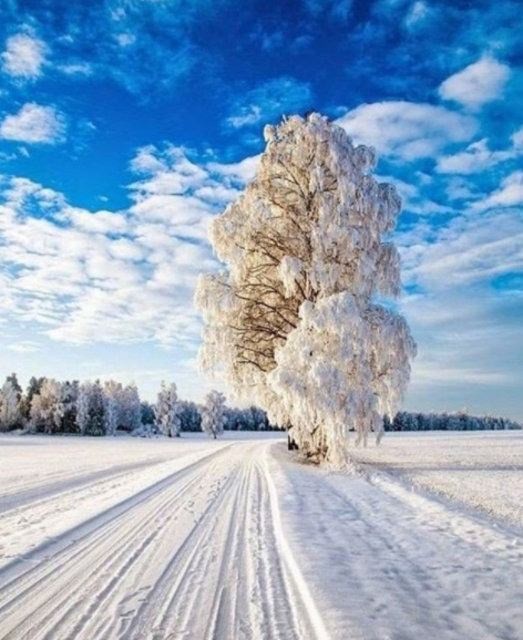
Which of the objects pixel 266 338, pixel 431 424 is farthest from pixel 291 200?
pixel 431 424

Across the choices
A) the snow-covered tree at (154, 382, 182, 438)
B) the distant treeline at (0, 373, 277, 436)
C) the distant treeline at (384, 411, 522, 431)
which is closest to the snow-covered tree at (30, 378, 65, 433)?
the distant treeline at (0, 373, 277, 436)

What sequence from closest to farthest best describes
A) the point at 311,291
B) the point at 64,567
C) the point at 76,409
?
the point at 64,567
the point at 311,291
the point at 76,409

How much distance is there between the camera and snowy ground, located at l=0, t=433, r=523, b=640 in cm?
407

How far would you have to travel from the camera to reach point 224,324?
19516 mm

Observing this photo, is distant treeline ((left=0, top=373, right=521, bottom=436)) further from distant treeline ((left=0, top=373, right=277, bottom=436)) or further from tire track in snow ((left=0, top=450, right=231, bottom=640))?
tire track in snow ((left=0, top=450, right=231, bottom=640))

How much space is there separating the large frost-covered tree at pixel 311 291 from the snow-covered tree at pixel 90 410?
9351cm

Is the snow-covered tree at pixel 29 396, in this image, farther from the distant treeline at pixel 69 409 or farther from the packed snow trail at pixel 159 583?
the packed snow trail at pixel 159 583

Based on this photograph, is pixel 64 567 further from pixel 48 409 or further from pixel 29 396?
pixel 29 396

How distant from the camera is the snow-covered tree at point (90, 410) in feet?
348

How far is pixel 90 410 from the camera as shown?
10894 cm

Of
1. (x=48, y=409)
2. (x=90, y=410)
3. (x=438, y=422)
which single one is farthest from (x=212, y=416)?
(x=438, y=422)

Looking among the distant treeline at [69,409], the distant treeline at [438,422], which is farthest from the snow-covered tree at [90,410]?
the distant treeline at [438,422]

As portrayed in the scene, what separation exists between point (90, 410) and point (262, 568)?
Answer: 109623 mm

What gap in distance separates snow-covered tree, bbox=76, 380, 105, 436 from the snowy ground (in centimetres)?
10055
